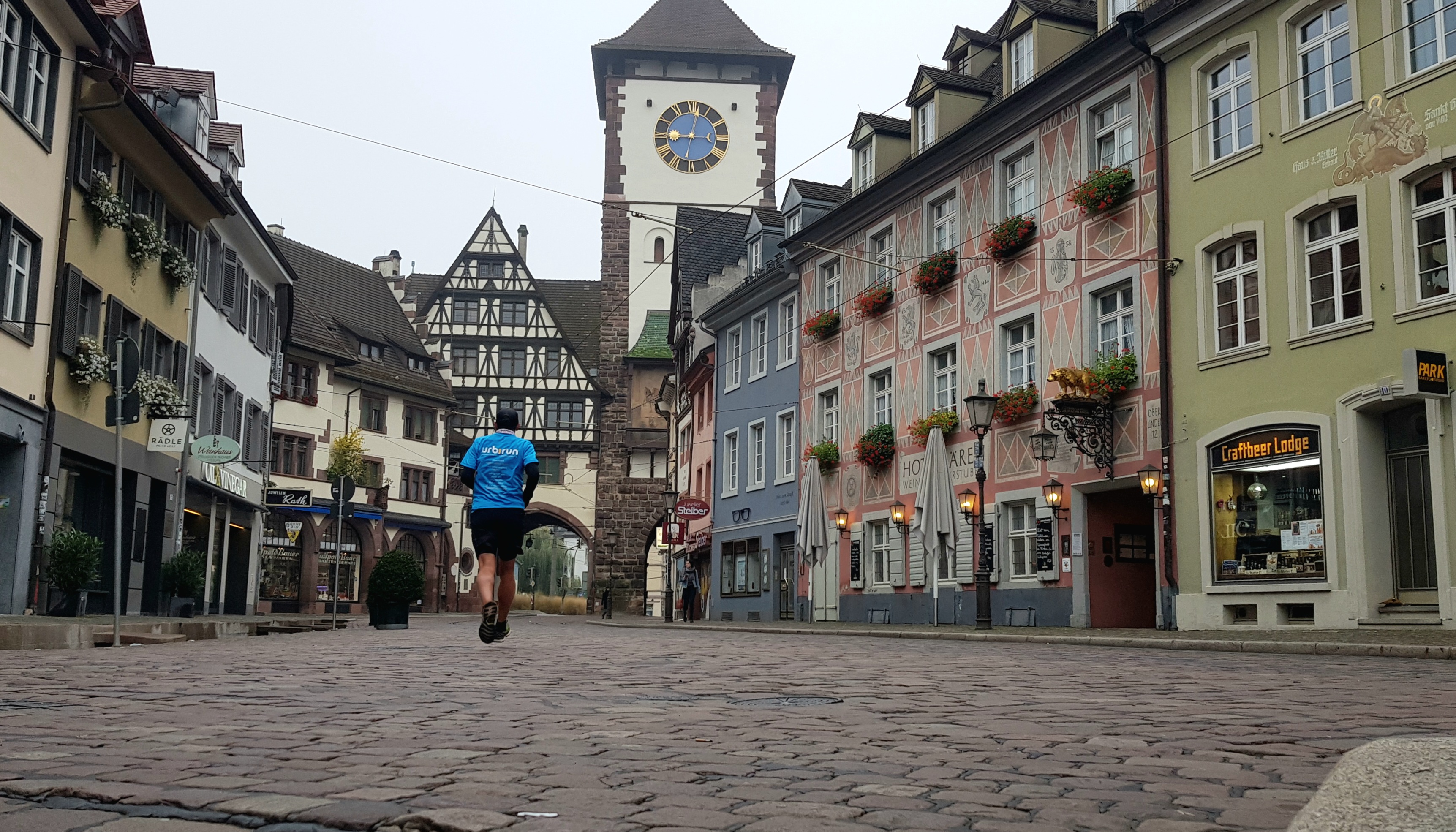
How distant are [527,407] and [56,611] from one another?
4498 cm

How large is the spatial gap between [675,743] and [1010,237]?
64.0 feet

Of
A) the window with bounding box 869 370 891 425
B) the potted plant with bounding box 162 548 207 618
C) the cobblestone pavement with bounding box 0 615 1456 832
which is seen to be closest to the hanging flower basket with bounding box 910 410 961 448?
the window with bounding box 869 370 891 425

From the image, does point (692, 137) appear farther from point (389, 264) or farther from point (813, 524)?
point (813, 524)

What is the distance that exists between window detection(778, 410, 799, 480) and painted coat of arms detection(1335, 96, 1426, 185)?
17.1 meters

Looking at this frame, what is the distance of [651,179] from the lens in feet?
194

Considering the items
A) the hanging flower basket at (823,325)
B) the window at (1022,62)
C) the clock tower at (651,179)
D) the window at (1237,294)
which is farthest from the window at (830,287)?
the clock tower at (651,179)

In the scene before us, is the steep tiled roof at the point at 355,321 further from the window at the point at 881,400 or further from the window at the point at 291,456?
the window at the point at 881,400

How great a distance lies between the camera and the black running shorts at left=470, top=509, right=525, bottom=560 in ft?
38.9

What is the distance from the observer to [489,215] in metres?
62.6

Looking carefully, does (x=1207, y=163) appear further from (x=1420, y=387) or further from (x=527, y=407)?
(x=527, y=407)

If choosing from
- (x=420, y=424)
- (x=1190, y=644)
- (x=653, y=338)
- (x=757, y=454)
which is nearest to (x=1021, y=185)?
(x=1190, y=644)

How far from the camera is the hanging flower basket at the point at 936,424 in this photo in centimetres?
2519

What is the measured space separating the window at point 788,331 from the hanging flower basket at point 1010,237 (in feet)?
29.6

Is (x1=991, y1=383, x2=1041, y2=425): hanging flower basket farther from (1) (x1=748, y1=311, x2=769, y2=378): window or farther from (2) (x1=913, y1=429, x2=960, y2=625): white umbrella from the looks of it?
(1) (x1=748, y1=311, x2=769, y2=378): window
